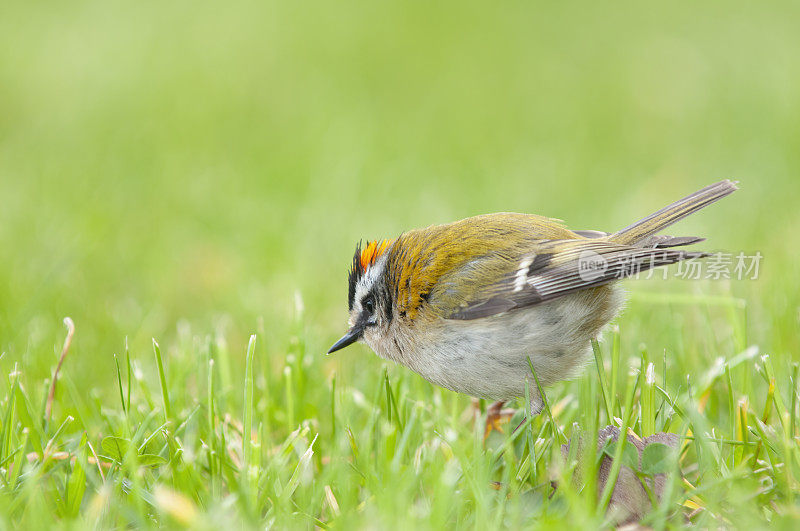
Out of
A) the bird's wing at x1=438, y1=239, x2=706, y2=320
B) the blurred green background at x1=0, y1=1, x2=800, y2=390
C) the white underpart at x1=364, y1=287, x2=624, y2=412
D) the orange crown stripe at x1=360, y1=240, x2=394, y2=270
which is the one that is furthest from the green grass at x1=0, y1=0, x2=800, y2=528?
the orange crown stripe at x1=360, y1=240, x2=394, y2=270

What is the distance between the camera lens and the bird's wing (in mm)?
3064

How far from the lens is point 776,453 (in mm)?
2559

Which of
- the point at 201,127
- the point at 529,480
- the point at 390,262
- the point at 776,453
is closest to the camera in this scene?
the point at 776,453

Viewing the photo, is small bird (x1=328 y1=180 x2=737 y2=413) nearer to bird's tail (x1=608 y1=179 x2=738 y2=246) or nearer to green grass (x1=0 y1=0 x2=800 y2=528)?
bird's tail (x1=608 y1=179 x2=738 y2=246)

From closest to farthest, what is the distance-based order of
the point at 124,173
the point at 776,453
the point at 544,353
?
the point at 776,453 → the point at 544,353 → the point at 124,173

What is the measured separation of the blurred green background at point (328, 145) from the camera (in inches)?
185

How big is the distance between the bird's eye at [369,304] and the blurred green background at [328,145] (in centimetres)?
45

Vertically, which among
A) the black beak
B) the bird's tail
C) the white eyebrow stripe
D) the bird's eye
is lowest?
the black beak

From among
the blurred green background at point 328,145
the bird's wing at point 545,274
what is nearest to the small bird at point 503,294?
the bird's wing at point 545,274

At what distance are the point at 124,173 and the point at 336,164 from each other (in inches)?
69.1

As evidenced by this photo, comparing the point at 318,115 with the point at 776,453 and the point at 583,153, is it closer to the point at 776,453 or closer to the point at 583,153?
the point at 583,153

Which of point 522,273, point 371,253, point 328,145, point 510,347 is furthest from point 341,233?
point 510,347

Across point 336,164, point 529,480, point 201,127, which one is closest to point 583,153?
point 336,164

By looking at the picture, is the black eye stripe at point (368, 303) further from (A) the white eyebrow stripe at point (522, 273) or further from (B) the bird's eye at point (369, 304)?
(A) the white eyebrow stripe at point (522, 273)
